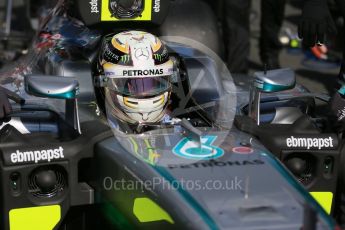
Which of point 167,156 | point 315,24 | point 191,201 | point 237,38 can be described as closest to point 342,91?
point 315,24

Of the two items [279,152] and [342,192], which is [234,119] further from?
[342,192]

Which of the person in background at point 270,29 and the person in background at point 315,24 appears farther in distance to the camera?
the person in background at point 270,29

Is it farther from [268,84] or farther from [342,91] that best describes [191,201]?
[342,91]

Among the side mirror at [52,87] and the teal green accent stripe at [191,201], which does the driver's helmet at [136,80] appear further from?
the teal green accent stripe at [191,201]

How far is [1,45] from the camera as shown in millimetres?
9062

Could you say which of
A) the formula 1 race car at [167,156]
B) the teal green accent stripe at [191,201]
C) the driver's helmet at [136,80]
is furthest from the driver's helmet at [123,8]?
the teal green accent stripe at [191,201]

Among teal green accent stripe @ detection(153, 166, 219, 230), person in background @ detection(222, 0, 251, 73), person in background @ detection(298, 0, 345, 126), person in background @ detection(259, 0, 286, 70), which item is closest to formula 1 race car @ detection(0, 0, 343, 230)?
teal green accent stripe @ detection(153, 166, 219, 230)

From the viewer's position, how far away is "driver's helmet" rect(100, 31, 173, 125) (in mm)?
4535

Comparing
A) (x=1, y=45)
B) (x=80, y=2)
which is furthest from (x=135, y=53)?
(x=1, y=45)

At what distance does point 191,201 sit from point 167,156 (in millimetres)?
405

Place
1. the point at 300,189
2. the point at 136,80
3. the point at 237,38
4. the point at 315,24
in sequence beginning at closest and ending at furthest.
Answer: the point at 300,189, the point at 136,80, the point at 315,24, the point at 237,38

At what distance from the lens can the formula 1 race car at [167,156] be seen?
384cm

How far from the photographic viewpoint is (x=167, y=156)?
4.15m

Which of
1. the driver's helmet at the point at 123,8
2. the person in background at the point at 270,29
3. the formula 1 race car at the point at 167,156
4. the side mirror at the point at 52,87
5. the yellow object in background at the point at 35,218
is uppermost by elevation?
the driver's helmet at the point at 123,8
